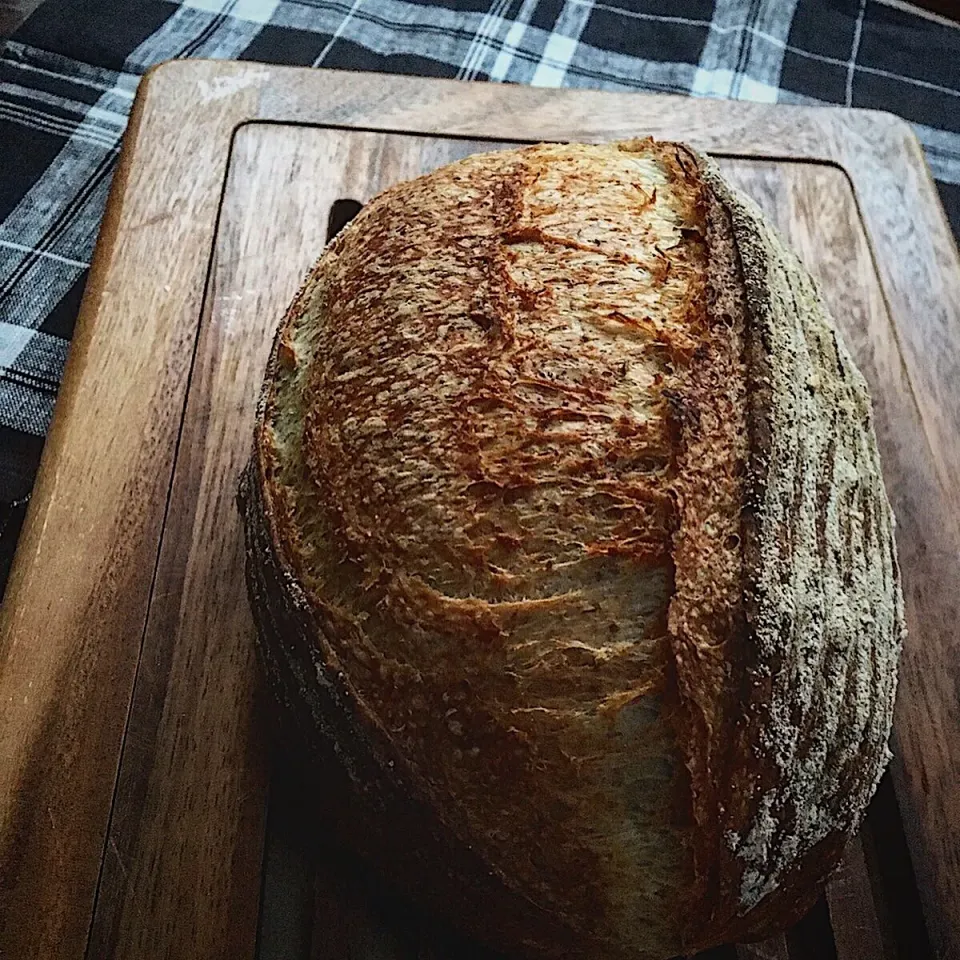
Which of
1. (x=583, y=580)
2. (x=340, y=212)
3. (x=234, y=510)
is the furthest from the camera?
(x=340, y=212)

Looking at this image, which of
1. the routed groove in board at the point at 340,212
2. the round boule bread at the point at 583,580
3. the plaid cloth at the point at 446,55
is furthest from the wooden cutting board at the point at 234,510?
the plaid cloth at the point at 446,55

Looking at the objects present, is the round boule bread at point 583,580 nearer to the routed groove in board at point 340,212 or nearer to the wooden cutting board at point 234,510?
the wooden cutting board at point 234,510

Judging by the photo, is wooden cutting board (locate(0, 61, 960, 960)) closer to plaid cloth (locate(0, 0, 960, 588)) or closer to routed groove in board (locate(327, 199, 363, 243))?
routed groove in board (locate(327, 199, 363, 243))

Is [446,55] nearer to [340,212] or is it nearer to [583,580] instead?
[340,212]

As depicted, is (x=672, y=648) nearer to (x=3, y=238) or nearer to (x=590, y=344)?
(x=590, y=344)

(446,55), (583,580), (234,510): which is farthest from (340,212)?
(583,580)

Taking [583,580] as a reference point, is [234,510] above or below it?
below

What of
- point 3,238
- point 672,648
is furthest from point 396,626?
point 3,238
